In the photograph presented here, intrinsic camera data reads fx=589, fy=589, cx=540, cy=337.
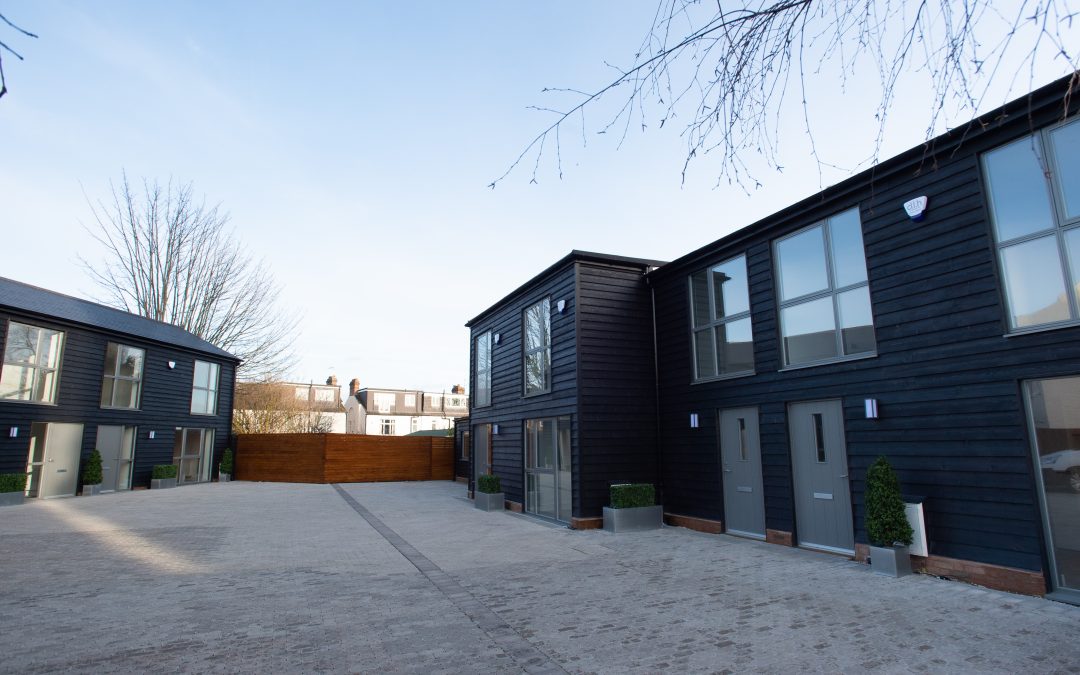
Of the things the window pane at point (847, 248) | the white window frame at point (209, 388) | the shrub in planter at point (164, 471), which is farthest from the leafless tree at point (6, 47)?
the white window frame at point (209, 388)

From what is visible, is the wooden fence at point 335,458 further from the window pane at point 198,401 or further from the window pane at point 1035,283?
the window pane at point 1035,283

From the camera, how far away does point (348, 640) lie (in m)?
4.36

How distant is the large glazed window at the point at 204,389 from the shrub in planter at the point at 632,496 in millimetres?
16442

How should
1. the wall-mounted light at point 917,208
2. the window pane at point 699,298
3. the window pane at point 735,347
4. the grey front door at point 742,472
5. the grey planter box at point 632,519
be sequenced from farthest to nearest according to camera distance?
the window pane at point 699,298 < the grey planter box at point 632,519 < the window pane at point 735,347 < the grey front door at point 742,472 < the wall-mounted light at point 917,208

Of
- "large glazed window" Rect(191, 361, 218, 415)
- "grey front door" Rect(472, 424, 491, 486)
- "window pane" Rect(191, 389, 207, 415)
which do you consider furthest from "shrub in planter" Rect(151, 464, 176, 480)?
"grey front door" Rect(472, 424, 491, 486)

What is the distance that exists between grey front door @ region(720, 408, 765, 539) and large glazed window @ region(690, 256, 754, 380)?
73 cm

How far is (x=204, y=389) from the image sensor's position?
67.0ft

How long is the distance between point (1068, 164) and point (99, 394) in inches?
781

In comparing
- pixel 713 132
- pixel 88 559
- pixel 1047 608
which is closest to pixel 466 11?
pixel 713 132

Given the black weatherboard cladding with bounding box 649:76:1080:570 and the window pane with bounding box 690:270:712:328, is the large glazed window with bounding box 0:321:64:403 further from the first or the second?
the black weatherboard cladding with bounding box 649:76:1080:570

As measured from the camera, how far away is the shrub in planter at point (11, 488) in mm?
12703

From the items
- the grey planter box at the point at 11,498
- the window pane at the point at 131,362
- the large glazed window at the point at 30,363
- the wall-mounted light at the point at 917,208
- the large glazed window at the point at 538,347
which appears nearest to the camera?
the wall-mounted light at the point at 917,208

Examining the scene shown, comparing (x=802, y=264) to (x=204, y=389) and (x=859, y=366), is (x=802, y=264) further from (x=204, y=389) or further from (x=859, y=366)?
(x=204, y=389)

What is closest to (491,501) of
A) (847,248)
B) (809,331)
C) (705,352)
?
(705,352)
